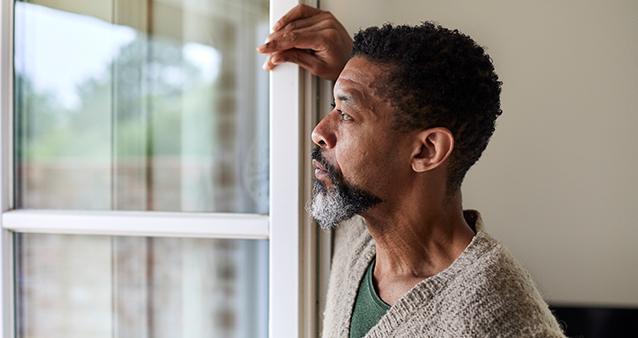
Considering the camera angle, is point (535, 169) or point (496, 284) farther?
point (535, 169)

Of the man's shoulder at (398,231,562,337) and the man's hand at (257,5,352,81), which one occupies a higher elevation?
the man's hand at (257,5,352,81)

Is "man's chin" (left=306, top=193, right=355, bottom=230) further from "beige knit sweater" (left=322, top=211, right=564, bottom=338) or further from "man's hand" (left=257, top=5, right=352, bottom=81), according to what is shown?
"man's hand" (left=257, top=5, right=352, bottom=81)

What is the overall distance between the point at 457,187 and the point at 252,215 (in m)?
0.49

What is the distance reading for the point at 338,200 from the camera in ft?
2.73

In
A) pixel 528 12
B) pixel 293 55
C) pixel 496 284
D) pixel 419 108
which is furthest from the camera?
pixel 528 12

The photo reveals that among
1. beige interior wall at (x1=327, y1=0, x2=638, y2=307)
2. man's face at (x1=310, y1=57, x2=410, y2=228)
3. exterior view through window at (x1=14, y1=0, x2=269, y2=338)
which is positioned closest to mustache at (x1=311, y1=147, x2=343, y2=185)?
man's face at (x1=310, y1=57, x2=410, y2=228)

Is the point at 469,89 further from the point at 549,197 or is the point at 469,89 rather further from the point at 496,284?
the point at 549,197

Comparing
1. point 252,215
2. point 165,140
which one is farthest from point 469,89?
point 165,140

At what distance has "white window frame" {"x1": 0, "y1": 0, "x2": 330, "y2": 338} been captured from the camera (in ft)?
3.23

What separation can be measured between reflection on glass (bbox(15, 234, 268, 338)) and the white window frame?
5 centimetres

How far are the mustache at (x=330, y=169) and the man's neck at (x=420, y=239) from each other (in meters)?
0.10

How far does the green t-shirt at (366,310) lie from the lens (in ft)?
2.73

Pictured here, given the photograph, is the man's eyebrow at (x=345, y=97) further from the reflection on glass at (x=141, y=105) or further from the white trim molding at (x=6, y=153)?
the white trim molding at (x=6, y=153)

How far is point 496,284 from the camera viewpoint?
0.66 meters
